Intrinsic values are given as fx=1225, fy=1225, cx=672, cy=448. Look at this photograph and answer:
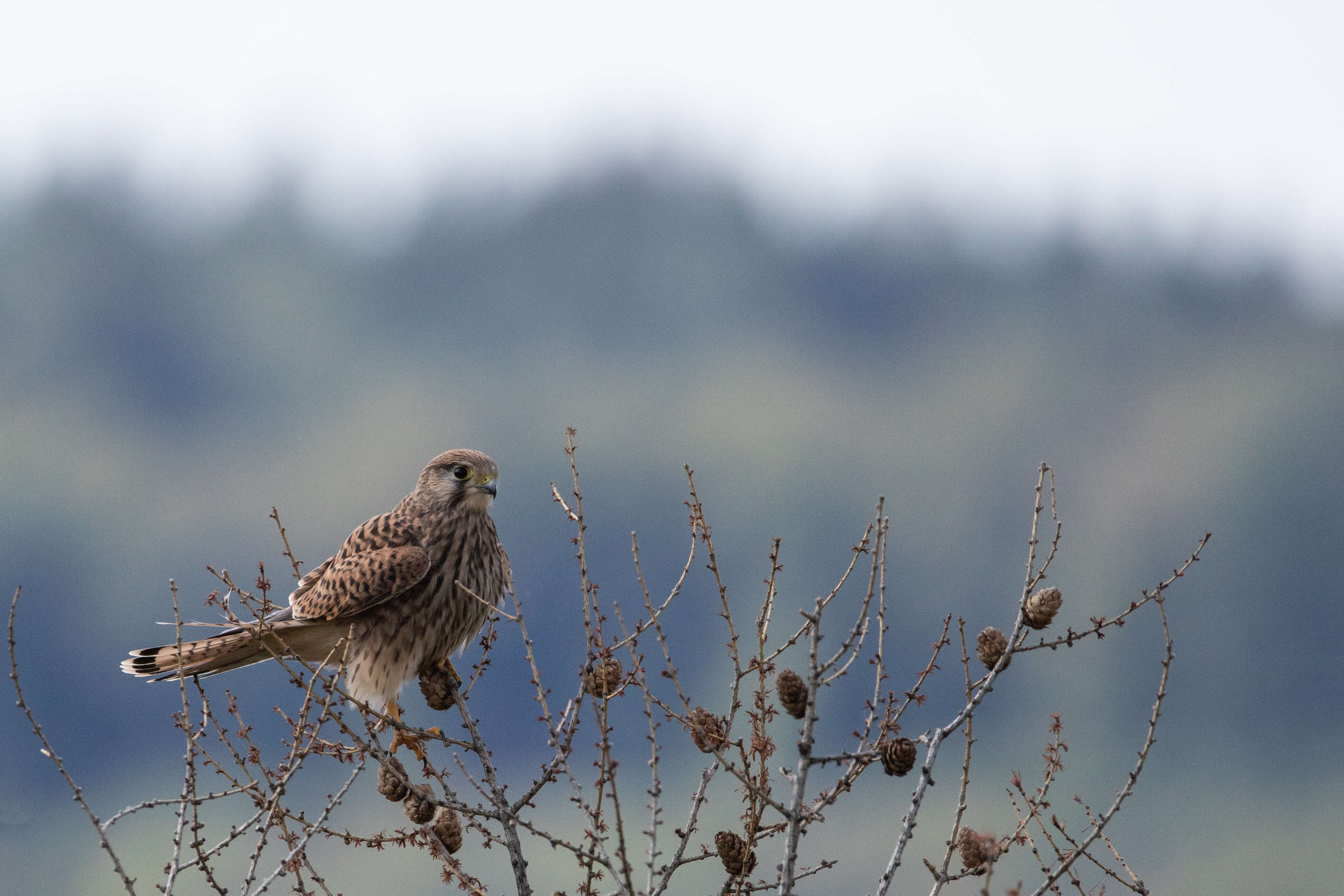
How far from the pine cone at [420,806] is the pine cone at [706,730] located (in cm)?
71

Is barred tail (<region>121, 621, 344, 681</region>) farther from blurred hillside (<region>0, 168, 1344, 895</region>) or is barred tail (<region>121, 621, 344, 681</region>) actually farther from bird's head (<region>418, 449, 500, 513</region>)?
blurred hillside (<region>0, 168, 1344, 895</region>)

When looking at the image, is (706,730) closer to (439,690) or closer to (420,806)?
(420,806)

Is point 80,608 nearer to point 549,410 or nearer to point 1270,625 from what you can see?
point 549,410

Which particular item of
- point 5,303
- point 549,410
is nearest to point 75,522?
point 5,303

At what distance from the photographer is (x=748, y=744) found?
2.68 m

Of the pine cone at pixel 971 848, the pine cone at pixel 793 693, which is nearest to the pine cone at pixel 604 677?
the pine cone at pixel 793 693

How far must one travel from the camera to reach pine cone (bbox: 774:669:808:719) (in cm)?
214

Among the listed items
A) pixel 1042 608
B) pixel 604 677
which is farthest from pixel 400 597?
pixel 1042 608

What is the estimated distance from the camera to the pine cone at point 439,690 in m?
3.43

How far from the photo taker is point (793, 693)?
215 cm

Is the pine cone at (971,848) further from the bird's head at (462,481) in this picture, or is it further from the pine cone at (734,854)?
the bird's head at (462,481)

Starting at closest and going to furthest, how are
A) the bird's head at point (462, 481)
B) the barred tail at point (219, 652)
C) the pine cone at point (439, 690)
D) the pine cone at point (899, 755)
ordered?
the pine cone at point (899, 755) → the pine cone at point (439, 690) → the barred tail at point (219, 652) → the bird's head at point (462, 481)

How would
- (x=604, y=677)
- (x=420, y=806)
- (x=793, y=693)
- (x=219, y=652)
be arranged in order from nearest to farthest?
(x=793, y=693), (x=604, y=677), (x=420, y=806), (x=219, y=652)

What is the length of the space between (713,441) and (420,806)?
82.4 m
